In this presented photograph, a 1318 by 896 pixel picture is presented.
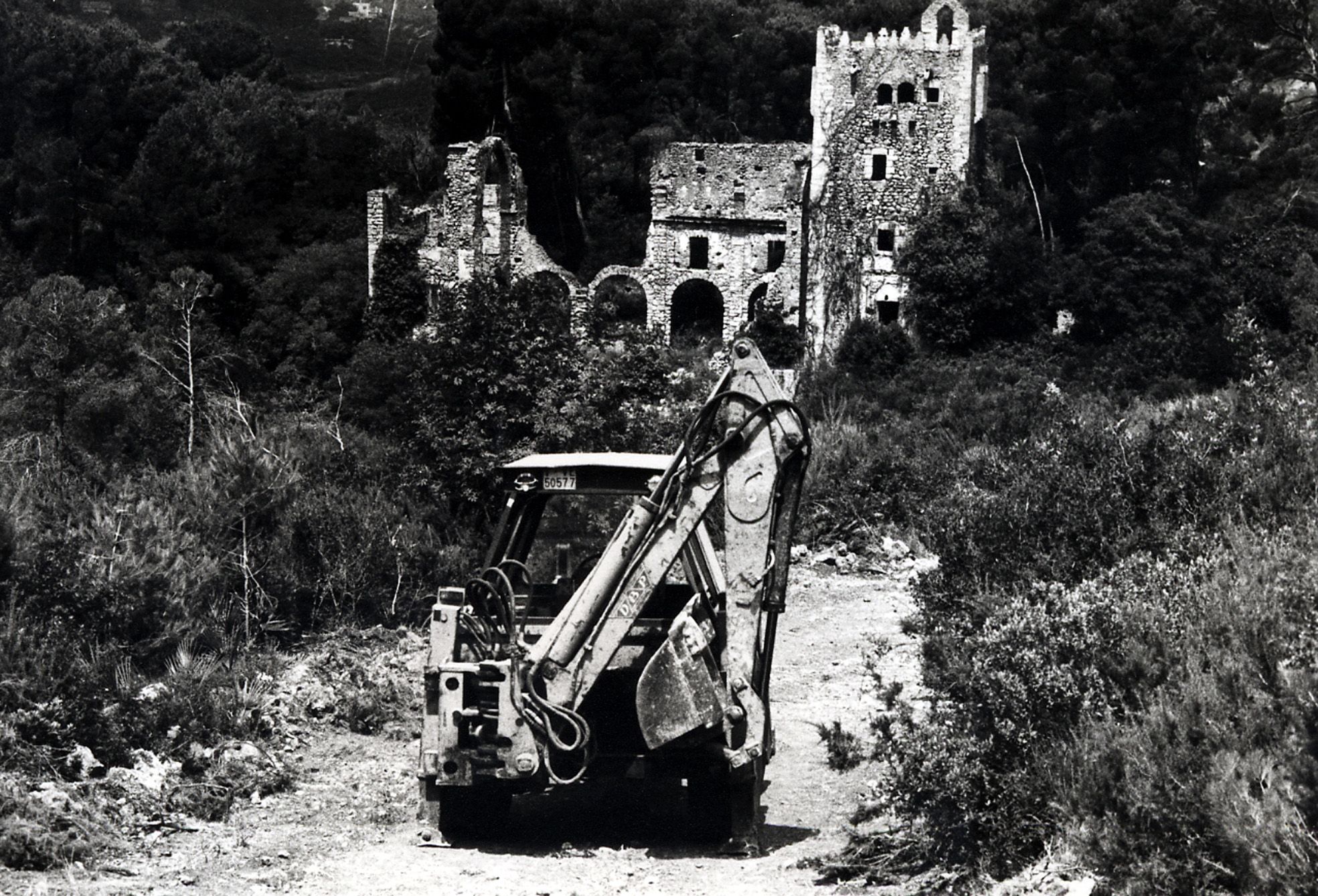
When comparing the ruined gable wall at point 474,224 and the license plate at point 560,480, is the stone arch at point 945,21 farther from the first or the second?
the license plate at point 560,480

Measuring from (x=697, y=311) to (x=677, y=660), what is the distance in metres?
47.7

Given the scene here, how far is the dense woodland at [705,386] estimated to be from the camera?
10297mm

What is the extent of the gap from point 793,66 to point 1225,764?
59.1 m

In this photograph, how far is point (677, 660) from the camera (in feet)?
34.1

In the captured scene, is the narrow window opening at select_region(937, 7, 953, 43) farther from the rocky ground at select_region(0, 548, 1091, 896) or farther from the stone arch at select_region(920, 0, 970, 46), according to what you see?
the rocky ground at select_region(0, 548, 1091, 896)

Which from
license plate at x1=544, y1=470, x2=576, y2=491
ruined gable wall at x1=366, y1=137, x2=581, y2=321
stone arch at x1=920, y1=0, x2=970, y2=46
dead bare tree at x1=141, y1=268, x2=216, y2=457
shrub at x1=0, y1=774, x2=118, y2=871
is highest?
stone arch at x1=920, y1=0, x2=970, y2=46

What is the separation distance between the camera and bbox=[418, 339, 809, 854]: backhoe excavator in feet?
34.3

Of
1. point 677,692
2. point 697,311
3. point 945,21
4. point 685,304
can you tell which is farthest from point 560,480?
point 945,21

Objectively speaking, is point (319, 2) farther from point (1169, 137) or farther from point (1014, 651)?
point (1014, 651)

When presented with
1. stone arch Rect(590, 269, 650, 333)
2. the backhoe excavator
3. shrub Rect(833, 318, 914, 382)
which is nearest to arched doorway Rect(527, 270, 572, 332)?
the backhoe excavator

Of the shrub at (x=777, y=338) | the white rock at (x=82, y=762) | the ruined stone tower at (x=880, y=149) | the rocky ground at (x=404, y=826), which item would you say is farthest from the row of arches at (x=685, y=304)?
the white rock at (x=82, y=762)

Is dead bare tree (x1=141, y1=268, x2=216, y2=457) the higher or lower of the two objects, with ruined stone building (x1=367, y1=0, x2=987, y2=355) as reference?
lower

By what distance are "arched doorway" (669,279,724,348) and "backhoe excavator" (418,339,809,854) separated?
44.1 meters

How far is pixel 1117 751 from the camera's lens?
949 centimetres
